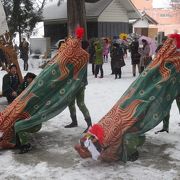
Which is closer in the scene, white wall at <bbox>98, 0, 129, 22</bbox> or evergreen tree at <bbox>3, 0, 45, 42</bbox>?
evergreen tree at <bbox>3, 0, 45, 42</bbox>

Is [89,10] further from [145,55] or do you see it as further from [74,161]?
[74,161]

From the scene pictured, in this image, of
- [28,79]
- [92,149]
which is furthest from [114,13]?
[92,149]

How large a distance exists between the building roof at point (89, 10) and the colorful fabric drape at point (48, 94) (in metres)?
19.7

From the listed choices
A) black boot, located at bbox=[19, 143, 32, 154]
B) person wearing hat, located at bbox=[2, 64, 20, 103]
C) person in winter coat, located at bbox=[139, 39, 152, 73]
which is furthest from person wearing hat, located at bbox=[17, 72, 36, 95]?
person in winter coat, located at bbox=[139, 39, 152, 73]

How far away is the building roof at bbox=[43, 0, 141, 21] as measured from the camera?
1029 inches

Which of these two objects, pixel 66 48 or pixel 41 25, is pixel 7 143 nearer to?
pixel 66 48

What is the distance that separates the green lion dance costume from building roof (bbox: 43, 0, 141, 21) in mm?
20454

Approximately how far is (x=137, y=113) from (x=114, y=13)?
78.0ft

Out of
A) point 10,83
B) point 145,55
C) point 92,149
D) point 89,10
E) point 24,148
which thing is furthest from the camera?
point 89,10

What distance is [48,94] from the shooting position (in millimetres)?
6113

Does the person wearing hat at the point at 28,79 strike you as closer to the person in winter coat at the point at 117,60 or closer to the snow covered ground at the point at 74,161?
the snow covered ground at the point at 74,161

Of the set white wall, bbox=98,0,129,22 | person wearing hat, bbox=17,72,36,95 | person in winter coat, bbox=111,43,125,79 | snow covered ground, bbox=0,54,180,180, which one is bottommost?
snow covered ground, bbox=0,54,180,180

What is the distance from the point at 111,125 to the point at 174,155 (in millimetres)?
1019

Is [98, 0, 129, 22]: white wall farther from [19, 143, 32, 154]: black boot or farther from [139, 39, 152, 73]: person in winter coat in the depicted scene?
[19, 143, 32, 154]: black boot
